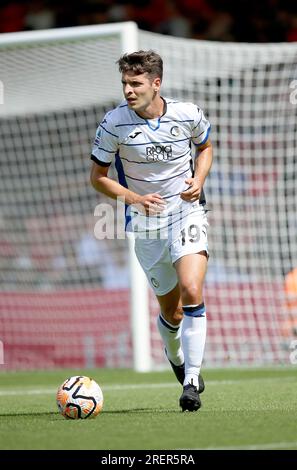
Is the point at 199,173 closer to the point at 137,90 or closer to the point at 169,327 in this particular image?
the point at 137,90

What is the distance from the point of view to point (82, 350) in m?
11.6

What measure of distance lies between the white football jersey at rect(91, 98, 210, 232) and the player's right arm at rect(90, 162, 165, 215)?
0.24 feet

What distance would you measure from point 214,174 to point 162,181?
4389 mm

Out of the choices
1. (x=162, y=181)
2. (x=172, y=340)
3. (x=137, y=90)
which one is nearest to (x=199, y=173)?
(x=162, y=181)

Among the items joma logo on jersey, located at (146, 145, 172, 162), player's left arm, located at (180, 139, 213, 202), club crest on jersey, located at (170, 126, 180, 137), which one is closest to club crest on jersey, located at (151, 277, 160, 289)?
player's left arm, located at (180, 139, 213, 202)

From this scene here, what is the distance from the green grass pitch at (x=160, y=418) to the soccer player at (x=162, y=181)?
44 centimetres

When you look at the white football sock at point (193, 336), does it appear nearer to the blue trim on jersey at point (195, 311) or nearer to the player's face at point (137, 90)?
the blue trim on jersey at point (195, 311)

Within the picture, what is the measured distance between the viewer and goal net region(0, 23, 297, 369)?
34.1 ft

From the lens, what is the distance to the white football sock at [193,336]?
6047 millimetres

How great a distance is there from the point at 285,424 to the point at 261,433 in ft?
1.20

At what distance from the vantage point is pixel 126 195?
615 centimetres

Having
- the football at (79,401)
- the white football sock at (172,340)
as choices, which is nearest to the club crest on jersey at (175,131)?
the white football sock at (172,340)

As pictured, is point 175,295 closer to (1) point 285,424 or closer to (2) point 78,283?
(1) point 285,424
